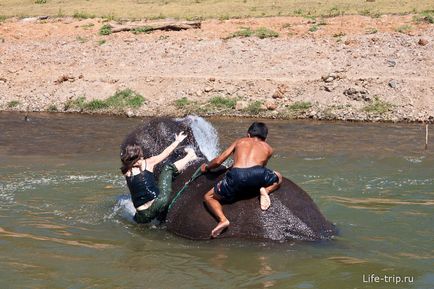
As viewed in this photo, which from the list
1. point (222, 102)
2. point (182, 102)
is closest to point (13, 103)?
point (182, 102)

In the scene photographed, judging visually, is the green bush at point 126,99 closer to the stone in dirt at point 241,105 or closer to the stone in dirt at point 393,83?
the stone in dirt at point 241,105

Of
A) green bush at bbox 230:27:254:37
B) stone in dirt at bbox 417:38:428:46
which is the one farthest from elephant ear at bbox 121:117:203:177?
green bush at bbox 230:27:254:37

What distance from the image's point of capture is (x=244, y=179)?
7.53m

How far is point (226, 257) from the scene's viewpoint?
7.50 metres

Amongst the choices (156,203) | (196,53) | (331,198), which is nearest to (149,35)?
(196,53)

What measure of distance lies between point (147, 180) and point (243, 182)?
135 cm

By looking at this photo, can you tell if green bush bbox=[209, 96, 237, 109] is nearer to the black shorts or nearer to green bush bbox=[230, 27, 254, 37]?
green bush bbox=[230, 27, 254, 37]

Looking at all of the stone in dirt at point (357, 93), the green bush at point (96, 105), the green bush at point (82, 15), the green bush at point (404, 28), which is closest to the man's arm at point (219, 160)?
the stone in dirt at point (357, 93)

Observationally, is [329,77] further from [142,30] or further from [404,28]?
[142,30]

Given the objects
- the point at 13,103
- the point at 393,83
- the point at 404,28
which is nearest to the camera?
the point at 393,83

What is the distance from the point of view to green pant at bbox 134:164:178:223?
8.41 metres

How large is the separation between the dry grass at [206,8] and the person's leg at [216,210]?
20926mm

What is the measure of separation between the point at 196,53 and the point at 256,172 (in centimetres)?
1677

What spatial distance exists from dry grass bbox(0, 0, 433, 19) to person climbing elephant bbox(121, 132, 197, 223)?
2021 cm
